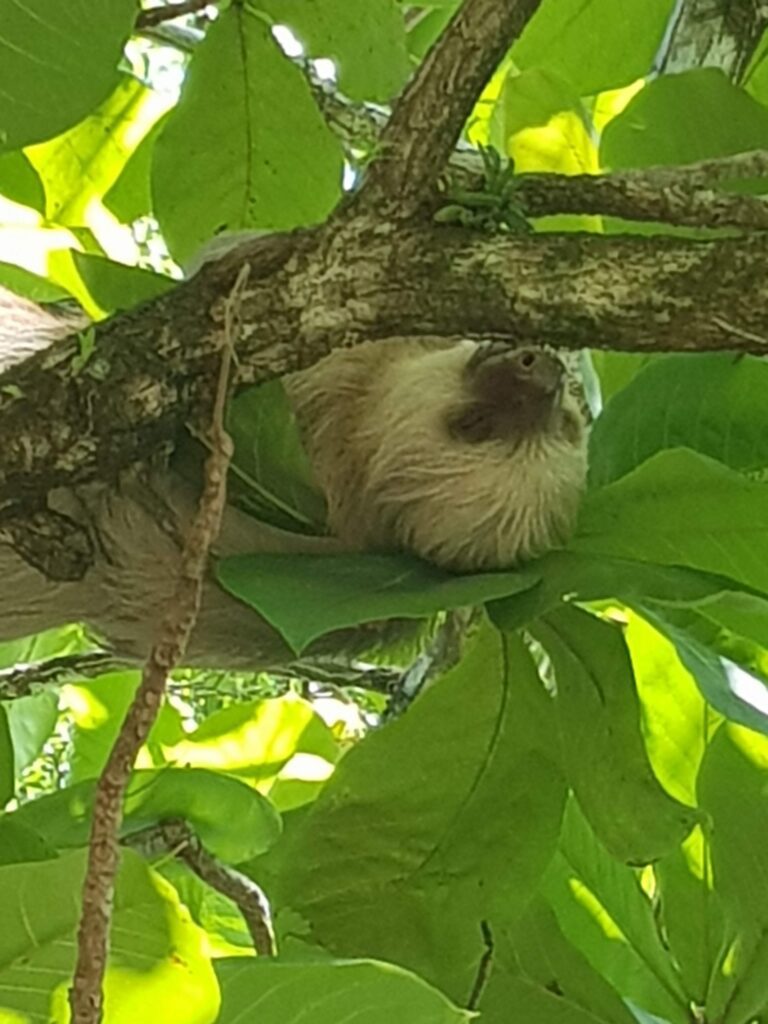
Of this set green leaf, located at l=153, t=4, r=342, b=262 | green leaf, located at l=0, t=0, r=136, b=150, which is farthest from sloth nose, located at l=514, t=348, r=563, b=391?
green leaf, located at l=0, t=0, r=136, b=150

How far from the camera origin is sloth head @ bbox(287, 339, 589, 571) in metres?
1.52

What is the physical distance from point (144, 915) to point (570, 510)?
594 millimetres

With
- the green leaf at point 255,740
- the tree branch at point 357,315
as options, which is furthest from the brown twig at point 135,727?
the green leaf at point 255,740

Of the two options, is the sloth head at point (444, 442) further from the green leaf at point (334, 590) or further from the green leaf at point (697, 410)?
the green leaf at point (334, 590)

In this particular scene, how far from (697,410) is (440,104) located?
0.35 m

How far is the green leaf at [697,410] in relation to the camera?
1.27 meters

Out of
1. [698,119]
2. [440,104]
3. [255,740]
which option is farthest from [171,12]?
[255,740]

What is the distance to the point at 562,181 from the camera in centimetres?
111

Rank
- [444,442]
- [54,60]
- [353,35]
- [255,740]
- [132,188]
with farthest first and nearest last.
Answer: [255,740], [132,188], [444,442], [353,35], [54,60]

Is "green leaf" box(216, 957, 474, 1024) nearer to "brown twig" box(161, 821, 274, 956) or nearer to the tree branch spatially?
the tree branch

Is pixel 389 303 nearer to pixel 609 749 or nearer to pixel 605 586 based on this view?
pixel 605 586

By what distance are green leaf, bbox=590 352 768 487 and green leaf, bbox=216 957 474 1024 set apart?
20.6 inches

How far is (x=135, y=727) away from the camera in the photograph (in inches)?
36.1

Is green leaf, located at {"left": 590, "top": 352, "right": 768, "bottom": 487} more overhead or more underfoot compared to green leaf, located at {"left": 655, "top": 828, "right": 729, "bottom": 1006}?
more overhead
